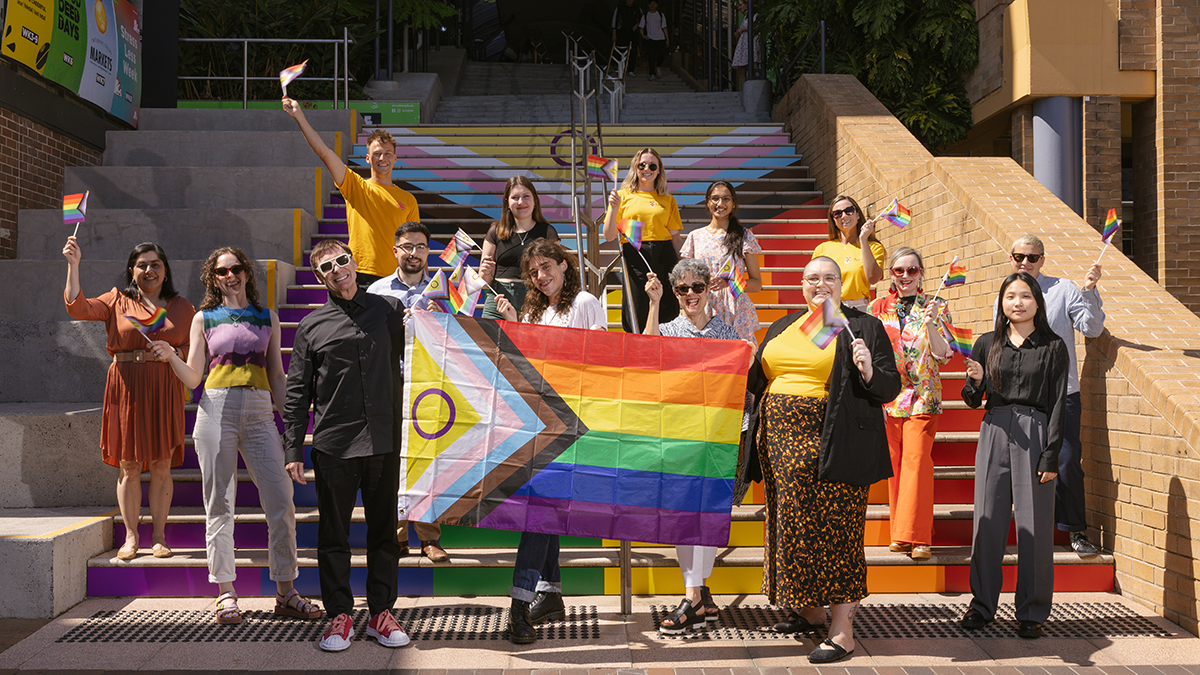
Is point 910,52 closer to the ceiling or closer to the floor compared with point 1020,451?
closer to the ceiling

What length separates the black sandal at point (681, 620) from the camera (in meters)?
4.27

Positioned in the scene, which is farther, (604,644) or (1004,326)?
(1004,326)

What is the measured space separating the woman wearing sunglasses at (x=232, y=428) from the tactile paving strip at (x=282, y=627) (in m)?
0.10

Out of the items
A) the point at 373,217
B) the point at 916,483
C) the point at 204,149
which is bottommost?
the point at 916,483

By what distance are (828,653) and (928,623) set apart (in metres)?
0.78

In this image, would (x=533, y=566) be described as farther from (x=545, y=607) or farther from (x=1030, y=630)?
(x=1030, y=630)

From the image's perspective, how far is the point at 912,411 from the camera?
4828 millimetres

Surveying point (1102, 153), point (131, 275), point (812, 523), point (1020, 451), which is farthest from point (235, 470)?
point (1102, 153)

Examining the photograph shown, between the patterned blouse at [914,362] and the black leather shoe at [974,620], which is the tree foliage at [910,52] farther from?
the black leather shoe at [974,620]

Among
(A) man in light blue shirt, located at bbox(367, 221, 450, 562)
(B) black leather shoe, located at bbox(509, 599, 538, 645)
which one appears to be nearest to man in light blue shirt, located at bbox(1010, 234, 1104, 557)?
(B) black leather shoe, located at bbox(509, 599, 538, 645)

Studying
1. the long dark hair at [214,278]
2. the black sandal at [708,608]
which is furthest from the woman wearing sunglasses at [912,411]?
the long dark hair at [214,278]

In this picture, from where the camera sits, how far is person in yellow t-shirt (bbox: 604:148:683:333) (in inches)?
215

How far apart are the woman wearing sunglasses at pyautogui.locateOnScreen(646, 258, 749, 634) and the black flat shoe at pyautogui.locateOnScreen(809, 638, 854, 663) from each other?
61 cm

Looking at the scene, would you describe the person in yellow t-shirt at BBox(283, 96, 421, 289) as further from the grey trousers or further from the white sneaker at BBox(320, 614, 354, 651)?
the grey trousers
